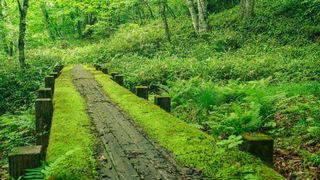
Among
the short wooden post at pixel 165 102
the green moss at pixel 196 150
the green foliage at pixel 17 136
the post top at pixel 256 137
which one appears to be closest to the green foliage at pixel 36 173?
the green moss at pixel 196 150

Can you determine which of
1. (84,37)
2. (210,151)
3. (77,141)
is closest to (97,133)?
(77,141)

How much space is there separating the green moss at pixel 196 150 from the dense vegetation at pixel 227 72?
0.33 meters

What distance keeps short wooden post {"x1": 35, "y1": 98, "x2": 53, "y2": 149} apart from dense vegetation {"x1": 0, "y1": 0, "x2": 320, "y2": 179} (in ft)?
5.15

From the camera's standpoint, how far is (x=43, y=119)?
6.58 m

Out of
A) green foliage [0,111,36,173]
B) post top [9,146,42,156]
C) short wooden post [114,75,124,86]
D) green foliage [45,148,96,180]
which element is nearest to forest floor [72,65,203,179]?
green foliage [45,148,96,180]

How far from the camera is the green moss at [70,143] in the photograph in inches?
157

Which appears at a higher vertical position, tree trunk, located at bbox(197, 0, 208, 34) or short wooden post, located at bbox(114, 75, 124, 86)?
tree trunk, located at bbox(197, 0, 208, 34)

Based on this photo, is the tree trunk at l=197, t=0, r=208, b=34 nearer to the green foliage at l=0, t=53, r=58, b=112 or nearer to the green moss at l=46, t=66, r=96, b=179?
the green foliage at l=0, t=53, r=58, b=112

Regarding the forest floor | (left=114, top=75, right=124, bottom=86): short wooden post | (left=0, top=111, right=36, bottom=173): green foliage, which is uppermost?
(left=114, top=75, right=124, bottom=86): short wooden post

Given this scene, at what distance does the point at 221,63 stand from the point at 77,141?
12579 millimetres

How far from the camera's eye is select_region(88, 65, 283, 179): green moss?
4.02 meters

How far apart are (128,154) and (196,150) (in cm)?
99

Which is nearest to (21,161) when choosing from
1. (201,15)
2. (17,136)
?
(17,136)

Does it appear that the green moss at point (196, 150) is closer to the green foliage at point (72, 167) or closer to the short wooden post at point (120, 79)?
the green foliage at point (72, 167)
